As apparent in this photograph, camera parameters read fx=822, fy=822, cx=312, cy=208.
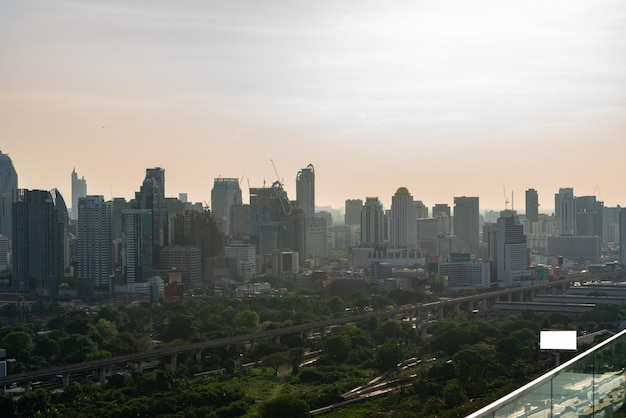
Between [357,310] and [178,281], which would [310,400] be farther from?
[178,281]

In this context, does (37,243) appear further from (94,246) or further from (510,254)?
(510,254)

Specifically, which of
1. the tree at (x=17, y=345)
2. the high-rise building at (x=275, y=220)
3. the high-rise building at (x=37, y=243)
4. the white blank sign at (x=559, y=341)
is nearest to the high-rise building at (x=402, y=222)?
the high-rise building at (x=275, y=220)

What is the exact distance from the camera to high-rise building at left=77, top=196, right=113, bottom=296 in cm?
2694

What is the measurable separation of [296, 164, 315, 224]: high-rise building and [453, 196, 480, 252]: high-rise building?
8.78 metres

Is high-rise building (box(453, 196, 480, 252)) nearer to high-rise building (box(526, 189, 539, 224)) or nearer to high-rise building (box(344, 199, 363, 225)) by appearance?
high-rise building (box(526, 189, 539, 224))

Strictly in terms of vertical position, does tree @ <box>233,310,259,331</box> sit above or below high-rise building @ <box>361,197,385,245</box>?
below

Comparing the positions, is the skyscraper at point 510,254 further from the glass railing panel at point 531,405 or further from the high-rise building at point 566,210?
the glass railing panel at point 531,405

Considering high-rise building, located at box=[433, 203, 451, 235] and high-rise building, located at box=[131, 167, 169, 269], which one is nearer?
high-rise building, located at box=[131, 167, 169, 269]

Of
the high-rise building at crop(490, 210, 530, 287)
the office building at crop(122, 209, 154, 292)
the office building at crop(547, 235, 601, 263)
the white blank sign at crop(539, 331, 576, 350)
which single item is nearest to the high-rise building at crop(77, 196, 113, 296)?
the office building at crop(122, 209, 154, 292)

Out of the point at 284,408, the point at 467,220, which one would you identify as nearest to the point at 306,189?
the point at 467,220

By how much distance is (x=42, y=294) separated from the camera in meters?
26.6

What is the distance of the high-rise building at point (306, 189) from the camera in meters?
49.8

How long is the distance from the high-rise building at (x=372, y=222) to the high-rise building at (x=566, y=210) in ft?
37.1

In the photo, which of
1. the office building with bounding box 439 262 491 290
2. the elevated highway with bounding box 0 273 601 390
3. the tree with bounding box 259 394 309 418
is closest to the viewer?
the tree with bounding box 259 394 309 418
